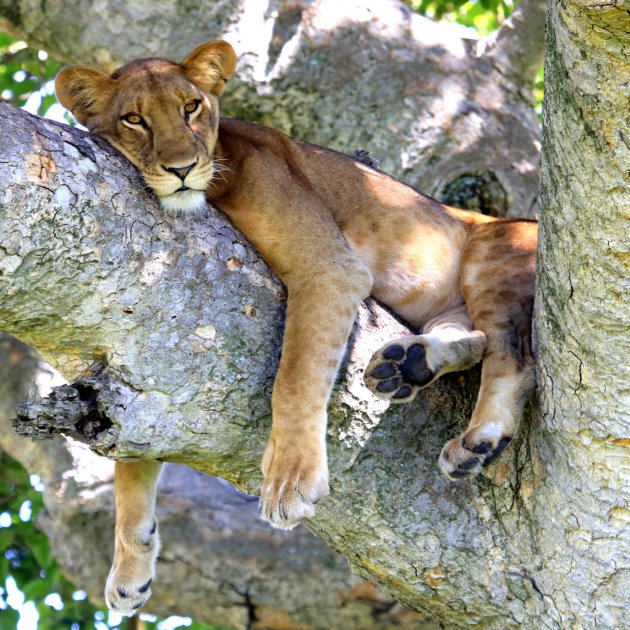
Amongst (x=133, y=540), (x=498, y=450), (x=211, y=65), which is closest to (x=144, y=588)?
(x=133, y=540)

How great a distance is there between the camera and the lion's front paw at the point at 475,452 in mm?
2697

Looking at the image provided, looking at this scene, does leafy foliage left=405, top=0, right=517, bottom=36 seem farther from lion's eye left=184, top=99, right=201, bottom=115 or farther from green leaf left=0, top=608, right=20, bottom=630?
green leaf left=0, top=608, right=20, bottom=630

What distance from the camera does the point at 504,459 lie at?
9.16 ft

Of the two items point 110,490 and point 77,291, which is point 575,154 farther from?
point 110,490

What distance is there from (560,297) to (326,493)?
857mm

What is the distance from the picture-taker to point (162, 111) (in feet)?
9.84

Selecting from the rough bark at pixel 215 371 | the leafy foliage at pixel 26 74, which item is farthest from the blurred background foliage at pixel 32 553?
the rough bark at pixel 215 371

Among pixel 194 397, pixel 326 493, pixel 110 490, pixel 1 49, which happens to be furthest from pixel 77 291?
pixel 1 49

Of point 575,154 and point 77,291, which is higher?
point 575,154

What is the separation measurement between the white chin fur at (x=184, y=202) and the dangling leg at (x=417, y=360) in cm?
66

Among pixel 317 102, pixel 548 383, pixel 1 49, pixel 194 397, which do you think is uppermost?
pixel 548 383

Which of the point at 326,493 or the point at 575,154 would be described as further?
the point at 326,493

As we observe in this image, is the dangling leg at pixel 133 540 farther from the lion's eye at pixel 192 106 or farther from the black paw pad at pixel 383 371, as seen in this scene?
the lion's eye at pixel 192 106

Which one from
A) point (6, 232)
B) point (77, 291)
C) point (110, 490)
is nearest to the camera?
point (6, 232)
